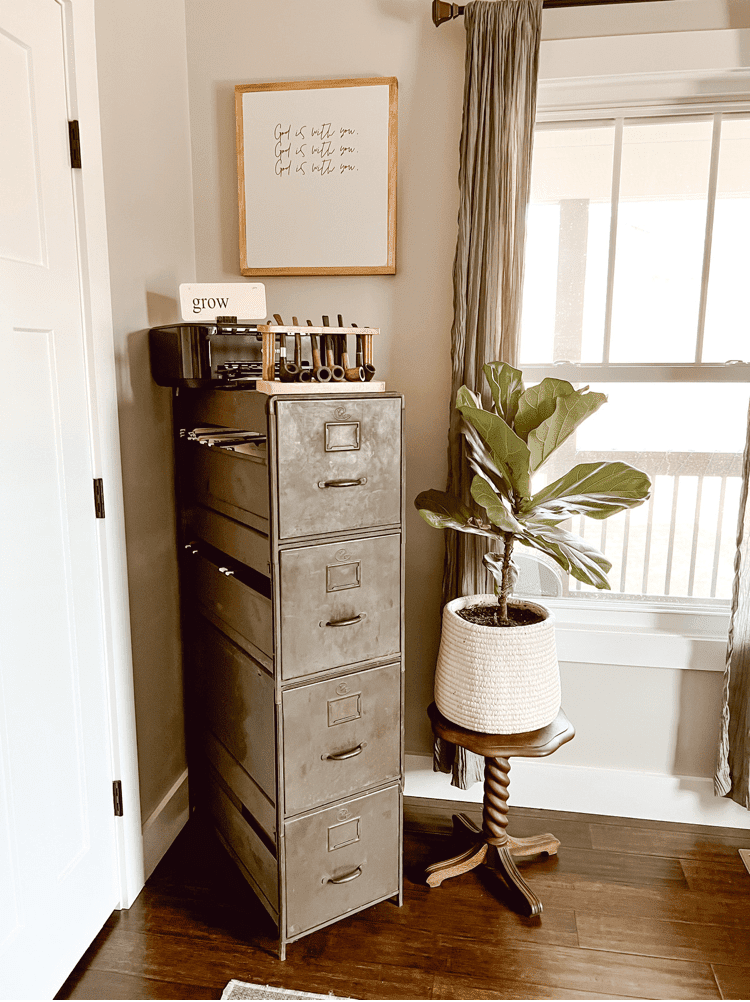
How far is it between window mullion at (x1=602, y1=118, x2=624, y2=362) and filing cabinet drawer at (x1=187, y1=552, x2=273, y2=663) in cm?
127

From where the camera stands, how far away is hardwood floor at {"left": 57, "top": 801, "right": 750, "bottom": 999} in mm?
1579

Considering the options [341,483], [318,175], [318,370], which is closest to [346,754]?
[341,483]

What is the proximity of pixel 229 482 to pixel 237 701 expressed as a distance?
0.57m

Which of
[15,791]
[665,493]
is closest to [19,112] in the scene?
[15,791]

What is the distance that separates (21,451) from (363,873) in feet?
4.21

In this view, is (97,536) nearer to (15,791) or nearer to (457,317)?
(15,791)

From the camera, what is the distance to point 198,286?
5.54 feet

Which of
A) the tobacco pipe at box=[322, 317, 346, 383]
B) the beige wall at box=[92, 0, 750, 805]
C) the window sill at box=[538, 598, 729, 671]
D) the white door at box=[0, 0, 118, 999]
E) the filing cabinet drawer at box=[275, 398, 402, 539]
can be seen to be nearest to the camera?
the white door at box=[0, 0, 118, 999]

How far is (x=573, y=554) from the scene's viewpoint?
1.67 meters

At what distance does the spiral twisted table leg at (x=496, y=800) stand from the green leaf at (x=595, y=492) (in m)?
0.73

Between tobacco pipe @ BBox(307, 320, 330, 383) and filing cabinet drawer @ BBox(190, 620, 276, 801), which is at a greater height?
tobacco pipe @ BBox(307, 320, 330, 383)

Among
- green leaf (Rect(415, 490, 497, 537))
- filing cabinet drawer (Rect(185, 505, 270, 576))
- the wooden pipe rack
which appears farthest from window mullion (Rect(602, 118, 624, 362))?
filing cabinet drawer (Rect(185, 505, 270, 576))

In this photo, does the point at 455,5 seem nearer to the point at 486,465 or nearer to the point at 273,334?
the point at 273,334

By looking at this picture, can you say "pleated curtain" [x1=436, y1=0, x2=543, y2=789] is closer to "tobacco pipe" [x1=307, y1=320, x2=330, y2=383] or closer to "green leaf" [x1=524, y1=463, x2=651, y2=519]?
"green leaf" [x1=524, y1=463, x2=651, y2=519]
